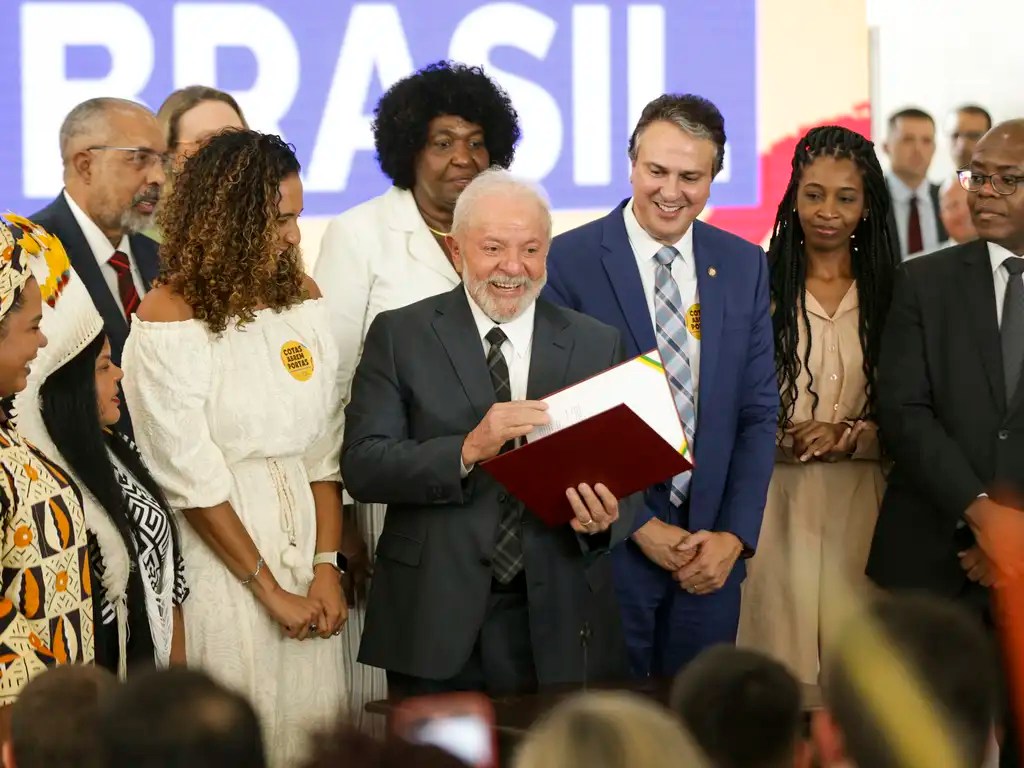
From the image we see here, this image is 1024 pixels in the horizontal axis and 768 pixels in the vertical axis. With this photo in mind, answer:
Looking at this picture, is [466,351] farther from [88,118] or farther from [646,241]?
[88,118]

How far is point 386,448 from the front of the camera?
3.57m

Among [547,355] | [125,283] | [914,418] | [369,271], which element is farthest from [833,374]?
[125,283]

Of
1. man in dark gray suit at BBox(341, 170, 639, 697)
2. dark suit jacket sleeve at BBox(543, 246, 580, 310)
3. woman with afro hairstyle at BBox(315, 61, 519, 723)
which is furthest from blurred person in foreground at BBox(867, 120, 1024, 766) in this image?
woman with afro hairstyle at BBox(315, 61, 519, 723)

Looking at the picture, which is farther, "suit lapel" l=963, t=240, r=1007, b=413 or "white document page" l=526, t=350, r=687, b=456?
"suit lapel" l=963, t=240, r=1007, b=413

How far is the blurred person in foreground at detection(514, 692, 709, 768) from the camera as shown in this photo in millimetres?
1466

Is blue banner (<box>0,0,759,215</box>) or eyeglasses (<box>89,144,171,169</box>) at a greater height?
blue banner (<box>0,0,759,215</box>)

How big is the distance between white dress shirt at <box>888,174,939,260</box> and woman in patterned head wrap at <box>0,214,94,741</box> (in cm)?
494

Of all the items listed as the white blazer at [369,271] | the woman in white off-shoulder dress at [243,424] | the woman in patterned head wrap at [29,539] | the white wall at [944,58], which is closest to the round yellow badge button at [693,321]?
the white blazer at [369,271]

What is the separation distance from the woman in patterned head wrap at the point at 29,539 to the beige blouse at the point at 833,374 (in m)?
2.32

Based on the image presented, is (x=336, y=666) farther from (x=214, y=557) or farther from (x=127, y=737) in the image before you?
(x=127, y=737)

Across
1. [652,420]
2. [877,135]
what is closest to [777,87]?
[877,135]

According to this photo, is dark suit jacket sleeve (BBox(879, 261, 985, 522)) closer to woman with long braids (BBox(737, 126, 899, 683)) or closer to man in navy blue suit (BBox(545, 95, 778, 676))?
woman with long braids (BBox(737, 126, 899, 683))

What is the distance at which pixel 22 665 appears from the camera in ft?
9.23

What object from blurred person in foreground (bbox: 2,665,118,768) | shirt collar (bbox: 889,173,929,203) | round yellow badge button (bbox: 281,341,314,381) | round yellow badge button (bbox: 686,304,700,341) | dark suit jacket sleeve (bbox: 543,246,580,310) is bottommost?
blurred person in foreground (bbox: 2,665,118,768)
